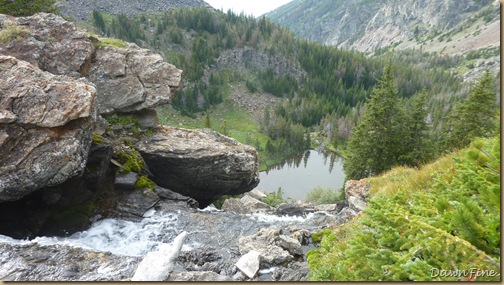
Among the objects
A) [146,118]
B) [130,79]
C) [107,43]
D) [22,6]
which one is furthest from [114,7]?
[146,118]

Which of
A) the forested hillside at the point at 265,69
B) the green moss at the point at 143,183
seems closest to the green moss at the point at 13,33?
the green moss at the point at 143,183

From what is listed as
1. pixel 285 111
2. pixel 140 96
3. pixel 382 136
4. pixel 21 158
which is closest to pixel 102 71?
pixel 140 96

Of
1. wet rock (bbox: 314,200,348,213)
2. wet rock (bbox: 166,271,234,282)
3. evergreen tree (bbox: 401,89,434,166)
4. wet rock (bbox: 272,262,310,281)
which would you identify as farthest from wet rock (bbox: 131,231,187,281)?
evergreen tree (bbox: 401,89,434,166)

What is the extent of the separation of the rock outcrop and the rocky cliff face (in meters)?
0.07

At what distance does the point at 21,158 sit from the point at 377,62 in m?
178

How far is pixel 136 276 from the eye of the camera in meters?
9.72

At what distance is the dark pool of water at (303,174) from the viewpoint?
75.8 meters

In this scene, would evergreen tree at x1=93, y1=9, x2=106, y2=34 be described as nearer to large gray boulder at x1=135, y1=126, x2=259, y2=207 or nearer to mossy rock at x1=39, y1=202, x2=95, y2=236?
large gray boulder at x1=135, y1=126, x2=259, y2=207

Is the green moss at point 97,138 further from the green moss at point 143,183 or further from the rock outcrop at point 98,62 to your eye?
the green moss at point 143,183

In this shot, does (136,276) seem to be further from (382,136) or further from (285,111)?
(285,111)

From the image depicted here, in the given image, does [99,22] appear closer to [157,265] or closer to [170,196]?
[170,196]

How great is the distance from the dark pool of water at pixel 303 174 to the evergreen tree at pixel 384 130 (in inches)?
1563

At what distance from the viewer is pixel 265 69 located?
6186 inches

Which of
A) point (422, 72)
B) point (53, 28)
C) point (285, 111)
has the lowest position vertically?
point (285, 111)
